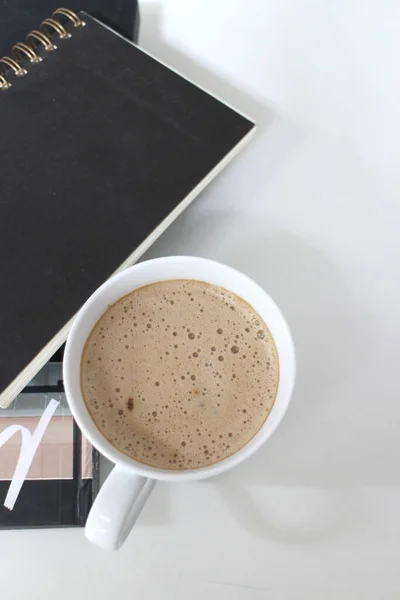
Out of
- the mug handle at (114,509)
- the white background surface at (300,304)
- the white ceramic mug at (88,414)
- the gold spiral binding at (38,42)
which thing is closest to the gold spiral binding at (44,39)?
the gold spiral binding at (38,42)

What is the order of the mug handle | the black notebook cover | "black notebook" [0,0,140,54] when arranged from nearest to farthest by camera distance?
the mug handle → the black notebook cover → "black notebook" [0,0,140,54]

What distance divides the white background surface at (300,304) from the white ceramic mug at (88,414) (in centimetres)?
11

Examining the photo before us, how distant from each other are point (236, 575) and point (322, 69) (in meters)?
0.53

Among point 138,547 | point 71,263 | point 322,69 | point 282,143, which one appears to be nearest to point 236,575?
point 138,547

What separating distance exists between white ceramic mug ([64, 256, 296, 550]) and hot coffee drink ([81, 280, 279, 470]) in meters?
0.01

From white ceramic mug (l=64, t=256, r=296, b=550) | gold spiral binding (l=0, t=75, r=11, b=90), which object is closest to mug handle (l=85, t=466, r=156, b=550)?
white ceramic mug (l=64, t=256, r=296, b=550)

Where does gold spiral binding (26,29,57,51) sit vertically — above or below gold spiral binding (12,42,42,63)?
above

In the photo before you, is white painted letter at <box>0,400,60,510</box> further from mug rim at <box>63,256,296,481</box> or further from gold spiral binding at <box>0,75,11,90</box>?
gold spiral binding at <box>0,75,11,90</box>

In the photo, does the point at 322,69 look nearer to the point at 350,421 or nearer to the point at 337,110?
the point at 337,110

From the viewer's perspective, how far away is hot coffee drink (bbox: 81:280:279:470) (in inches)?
15.5

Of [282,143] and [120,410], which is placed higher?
[282,143]

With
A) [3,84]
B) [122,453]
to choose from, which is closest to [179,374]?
[122,453]

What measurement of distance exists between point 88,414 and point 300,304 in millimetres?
233

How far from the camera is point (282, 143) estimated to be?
0.58m
